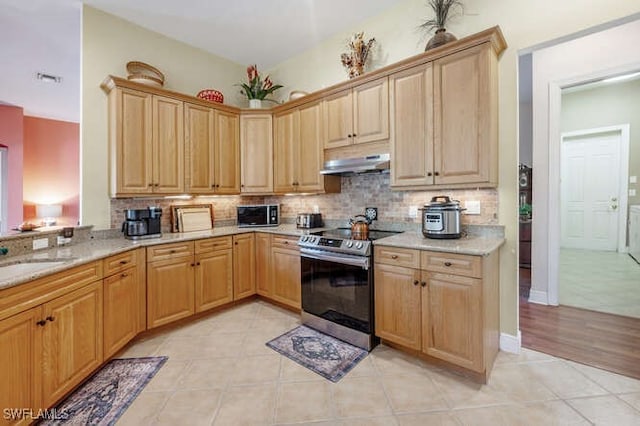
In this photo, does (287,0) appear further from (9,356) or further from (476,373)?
(476,373)

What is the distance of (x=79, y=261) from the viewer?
1861 mm

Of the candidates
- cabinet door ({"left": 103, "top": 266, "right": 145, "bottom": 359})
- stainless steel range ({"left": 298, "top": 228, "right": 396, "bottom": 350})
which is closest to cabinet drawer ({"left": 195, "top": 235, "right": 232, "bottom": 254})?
cabinet door ({"left": 103, "top": 266, "right": 145, "bottom": 359})

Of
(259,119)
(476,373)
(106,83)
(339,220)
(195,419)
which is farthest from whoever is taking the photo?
(259,119)

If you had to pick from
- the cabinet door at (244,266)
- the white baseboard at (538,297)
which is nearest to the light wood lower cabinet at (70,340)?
the cabinet door at (244,266)

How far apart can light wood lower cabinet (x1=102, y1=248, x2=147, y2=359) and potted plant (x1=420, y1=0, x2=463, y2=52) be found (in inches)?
123

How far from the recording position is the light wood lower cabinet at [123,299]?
2131 mm

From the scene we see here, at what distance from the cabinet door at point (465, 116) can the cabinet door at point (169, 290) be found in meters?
2.53

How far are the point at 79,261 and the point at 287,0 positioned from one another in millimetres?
2879

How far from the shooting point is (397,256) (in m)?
2.21

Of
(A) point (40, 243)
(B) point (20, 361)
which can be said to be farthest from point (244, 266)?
(B) point (20, 361)

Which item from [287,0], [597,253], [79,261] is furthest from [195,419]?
[597,253]

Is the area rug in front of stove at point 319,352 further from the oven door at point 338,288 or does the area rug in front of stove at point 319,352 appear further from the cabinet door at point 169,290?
the cabinet door at point 169,290

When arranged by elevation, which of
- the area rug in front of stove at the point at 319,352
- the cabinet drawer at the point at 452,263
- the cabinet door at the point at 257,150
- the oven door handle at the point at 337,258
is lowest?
the area rug in front of stove at the point at 319,352

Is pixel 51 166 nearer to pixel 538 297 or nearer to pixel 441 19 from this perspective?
pixel 441 19
